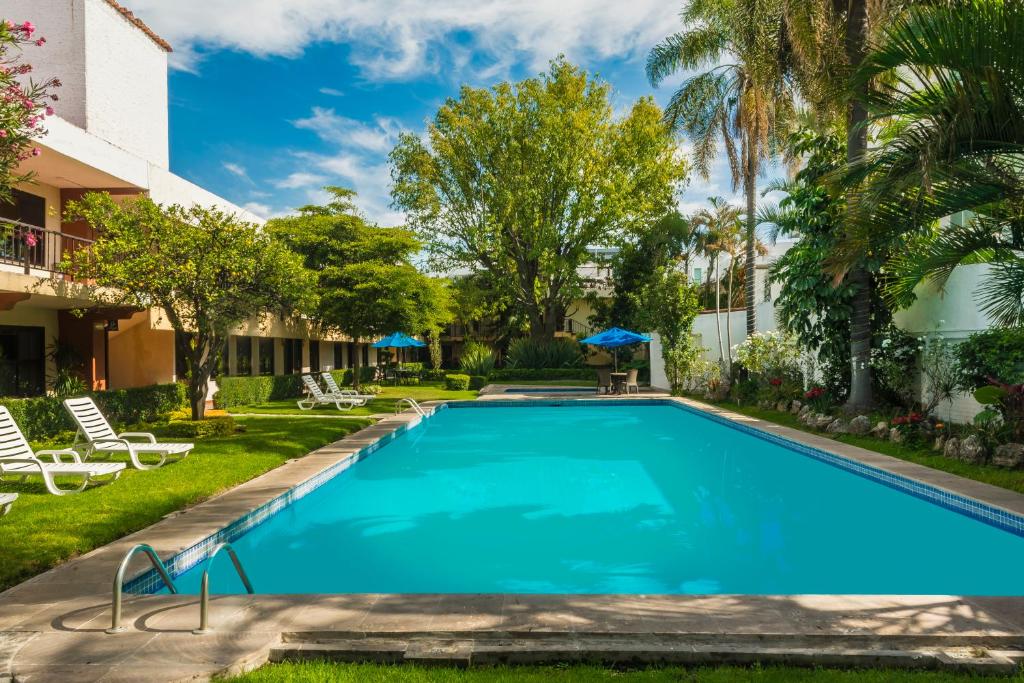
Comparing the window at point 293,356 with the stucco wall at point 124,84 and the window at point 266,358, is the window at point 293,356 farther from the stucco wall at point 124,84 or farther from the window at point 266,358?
the stucco wall at point 124,84

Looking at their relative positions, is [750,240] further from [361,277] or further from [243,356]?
[243,356]

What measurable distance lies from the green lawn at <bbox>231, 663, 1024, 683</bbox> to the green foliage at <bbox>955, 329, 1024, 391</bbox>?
26.7 feet

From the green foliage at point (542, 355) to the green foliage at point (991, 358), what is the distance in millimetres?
19086

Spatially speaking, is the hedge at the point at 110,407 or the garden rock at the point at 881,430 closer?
the hedge at the point at 110,407

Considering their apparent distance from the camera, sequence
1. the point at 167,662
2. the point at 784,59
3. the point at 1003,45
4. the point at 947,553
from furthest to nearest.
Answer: the point at 784,59, the point at 947,553, the point at 1003,45, the point at 167,662

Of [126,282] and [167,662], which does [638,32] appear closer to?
[126,282]

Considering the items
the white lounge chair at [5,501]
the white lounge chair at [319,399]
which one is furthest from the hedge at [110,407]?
the white lounge chair at [5,501]

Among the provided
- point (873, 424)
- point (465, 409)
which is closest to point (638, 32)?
point (465, 409)

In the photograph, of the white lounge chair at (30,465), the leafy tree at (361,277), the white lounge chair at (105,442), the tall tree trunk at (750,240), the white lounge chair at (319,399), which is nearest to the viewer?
the white lounge chair at (30,465)

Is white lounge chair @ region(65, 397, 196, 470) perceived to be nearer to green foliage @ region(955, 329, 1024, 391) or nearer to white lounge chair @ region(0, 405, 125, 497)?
white lounge chair @ region(0, 405, 125, 497)

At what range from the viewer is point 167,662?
140 inches

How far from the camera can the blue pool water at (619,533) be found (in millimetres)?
6121

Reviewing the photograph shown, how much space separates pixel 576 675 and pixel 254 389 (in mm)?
20182

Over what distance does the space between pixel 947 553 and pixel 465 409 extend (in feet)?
51.5
